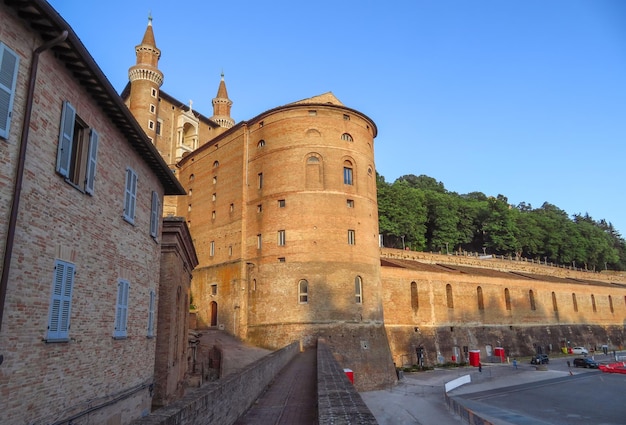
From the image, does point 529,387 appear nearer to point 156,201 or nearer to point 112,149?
point 156,201

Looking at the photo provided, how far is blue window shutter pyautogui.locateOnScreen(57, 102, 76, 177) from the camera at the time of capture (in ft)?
24.3

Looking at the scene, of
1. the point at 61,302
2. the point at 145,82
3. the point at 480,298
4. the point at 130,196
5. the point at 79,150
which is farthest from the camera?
the point at 145,82

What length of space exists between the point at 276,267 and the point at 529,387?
63.4 ft

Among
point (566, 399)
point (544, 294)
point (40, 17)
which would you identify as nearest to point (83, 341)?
point (40, 17)

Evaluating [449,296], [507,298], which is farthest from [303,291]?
[507,298]

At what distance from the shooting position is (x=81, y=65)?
7.93 metres

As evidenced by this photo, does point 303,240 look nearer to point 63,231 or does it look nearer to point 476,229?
point 63,231

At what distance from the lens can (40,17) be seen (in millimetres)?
6684

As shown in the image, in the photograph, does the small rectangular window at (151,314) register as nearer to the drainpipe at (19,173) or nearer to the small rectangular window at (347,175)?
the drainpipe at (19,173)

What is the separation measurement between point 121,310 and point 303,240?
65.9 feet

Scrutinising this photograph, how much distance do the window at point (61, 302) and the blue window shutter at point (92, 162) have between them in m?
1.53

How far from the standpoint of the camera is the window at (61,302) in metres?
7.25

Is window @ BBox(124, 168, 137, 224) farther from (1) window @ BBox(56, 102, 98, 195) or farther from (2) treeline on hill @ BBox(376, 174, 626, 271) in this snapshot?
(2) treeline on hill @ BBox(376, 174, 626, 271)

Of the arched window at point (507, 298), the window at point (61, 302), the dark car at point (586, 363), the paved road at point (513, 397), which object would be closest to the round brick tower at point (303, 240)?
the paved road at point (513, 397)
